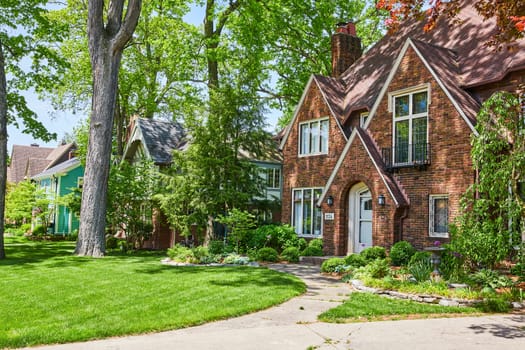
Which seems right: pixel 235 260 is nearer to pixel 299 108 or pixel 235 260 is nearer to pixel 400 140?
pixel 400 140

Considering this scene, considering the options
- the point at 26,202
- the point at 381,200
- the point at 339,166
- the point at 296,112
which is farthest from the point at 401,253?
the point at 26,202

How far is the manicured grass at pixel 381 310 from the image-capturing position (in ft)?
27.2

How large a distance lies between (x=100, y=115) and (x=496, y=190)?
42.5 ft

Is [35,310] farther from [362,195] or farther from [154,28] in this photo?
[154,28]

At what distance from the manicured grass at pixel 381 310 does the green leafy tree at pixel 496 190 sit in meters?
2.75

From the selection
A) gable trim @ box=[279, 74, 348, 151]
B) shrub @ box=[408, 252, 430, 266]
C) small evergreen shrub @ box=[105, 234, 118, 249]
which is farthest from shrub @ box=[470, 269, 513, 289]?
small evergreen shrub @ box=[105, 234, 118, 249]

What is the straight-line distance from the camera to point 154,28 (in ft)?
106

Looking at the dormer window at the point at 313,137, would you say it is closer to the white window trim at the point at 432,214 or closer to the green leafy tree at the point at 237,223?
the green leafy tree at the point at 237,223

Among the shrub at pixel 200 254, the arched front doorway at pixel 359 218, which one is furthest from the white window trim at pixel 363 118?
the shrub at pixel 200 254

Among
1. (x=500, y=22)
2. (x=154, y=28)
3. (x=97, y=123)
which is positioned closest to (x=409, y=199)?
(x=500, y=22)

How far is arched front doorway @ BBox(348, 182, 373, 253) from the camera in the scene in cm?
1778

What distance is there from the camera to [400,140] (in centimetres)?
1697

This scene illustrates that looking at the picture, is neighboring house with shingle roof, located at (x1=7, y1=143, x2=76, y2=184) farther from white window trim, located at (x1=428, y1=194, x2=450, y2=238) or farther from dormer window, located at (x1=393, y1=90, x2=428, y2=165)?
white window trim, located at (x1=428, y1=194, x2=450, y2=238)

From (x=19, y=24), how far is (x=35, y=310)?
56.3 feet
